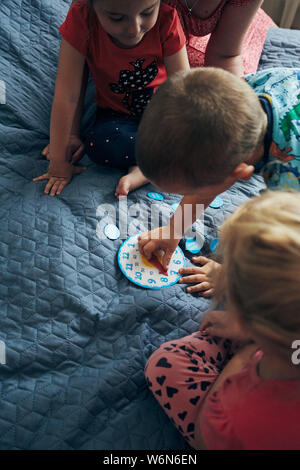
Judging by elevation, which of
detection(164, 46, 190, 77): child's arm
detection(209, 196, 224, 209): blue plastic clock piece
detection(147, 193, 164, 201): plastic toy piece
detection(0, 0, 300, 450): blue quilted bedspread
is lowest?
detection(0, 0, 300, 450): blue quilted bedspread

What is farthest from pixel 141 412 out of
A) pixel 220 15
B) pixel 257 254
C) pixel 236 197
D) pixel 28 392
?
pixel 220 15

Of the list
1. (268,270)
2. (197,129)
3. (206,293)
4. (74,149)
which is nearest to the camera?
(268,270)

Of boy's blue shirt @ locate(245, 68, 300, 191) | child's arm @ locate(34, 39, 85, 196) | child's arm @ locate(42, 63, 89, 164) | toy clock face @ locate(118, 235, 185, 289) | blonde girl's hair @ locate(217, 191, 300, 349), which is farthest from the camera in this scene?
child's arm @ locate(42, 63, 89, 164)

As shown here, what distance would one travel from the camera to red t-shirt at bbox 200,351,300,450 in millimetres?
491

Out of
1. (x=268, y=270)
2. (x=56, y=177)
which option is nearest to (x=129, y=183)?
(x=56, y=177)

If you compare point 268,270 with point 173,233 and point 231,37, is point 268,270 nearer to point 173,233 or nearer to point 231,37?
point 173,233

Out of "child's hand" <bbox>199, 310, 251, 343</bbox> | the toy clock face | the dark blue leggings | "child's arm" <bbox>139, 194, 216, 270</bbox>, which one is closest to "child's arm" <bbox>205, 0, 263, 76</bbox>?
the dark blue leggings

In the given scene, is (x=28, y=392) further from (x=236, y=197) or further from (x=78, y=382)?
(x=236, y=197)

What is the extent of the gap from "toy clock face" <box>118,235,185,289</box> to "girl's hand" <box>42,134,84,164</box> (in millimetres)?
344

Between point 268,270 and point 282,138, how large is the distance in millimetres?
387

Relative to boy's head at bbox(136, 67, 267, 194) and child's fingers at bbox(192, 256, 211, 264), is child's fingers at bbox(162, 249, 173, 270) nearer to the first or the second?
child's fingers at bbox(192, 256, 211, 264)

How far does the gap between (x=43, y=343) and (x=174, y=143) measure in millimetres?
478

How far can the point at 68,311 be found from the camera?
79cm
